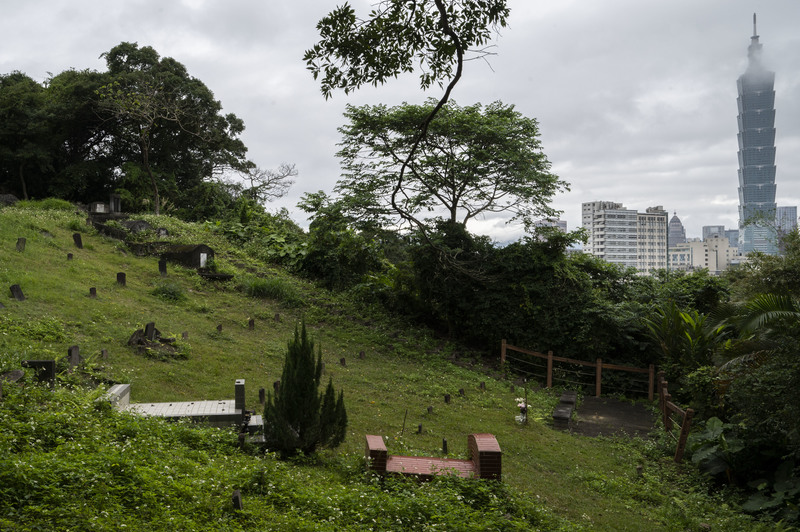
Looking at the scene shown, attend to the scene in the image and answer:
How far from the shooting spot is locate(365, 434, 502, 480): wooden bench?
6.75m

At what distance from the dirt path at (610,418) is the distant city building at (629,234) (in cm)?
3124

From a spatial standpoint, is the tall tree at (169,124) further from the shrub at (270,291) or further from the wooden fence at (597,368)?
the wooden fence at (597,368)

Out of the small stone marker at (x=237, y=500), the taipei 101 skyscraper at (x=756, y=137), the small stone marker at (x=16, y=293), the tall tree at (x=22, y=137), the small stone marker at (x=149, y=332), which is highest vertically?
the taipei 101 skyscraper at (x=756, y=137)

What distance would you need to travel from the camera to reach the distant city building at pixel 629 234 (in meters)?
45.1

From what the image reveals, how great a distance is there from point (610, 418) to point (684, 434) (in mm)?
3231

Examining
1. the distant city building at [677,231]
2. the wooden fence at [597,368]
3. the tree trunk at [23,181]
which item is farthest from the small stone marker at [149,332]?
the distant city building at [677,231]

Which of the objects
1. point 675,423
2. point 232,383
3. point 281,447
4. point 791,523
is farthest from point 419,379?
point 791,523

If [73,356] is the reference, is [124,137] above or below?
above

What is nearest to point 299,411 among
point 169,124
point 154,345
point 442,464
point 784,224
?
point 442,464

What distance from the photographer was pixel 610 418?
42.3 feet

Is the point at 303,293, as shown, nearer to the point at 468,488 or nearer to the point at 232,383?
the point at 232,383

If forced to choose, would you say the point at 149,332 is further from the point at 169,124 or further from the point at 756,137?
the point at 756,137

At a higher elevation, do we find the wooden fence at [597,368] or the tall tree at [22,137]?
the tall tree at [22,137]

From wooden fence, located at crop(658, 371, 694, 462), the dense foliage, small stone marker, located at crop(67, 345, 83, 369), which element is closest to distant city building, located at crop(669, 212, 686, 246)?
the dense foliage
